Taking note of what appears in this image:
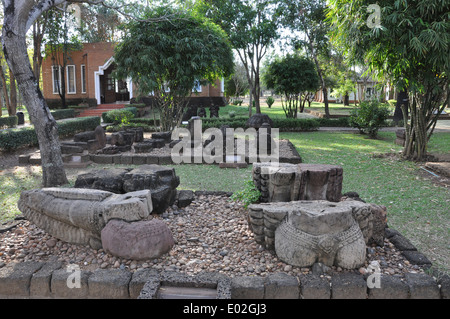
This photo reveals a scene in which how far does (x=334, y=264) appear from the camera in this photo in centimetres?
349

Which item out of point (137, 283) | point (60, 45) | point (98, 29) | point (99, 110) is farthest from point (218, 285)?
point (98, 29)

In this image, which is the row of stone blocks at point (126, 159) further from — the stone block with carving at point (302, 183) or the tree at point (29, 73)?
the stone block with carving at point (302, 183)

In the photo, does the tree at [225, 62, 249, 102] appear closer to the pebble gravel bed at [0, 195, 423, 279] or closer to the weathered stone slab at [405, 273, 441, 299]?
the pebble gravel bed at [0, 195, 423, 279]

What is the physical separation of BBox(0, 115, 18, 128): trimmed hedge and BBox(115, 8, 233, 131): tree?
786cm

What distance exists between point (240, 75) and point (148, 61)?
Result: 106 feet

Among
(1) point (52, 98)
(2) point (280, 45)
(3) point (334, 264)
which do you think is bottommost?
(3) point (334, 264)

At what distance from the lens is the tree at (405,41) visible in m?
7.21

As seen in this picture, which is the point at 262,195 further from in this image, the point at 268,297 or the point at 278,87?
the point at 278,87

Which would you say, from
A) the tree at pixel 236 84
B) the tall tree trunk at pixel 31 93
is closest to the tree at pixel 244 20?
the tall tree trunk at pixel 31 93

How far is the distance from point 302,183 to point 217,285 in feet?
5.85

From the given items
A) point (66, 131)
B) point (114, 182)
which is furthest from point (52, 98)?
point (114, 182)

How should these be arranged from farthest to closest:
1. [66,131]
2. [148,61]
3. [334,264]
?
[66,131], [148,61], [334,264]

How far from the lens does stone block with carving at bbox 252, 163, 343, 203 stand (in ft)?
14.4
